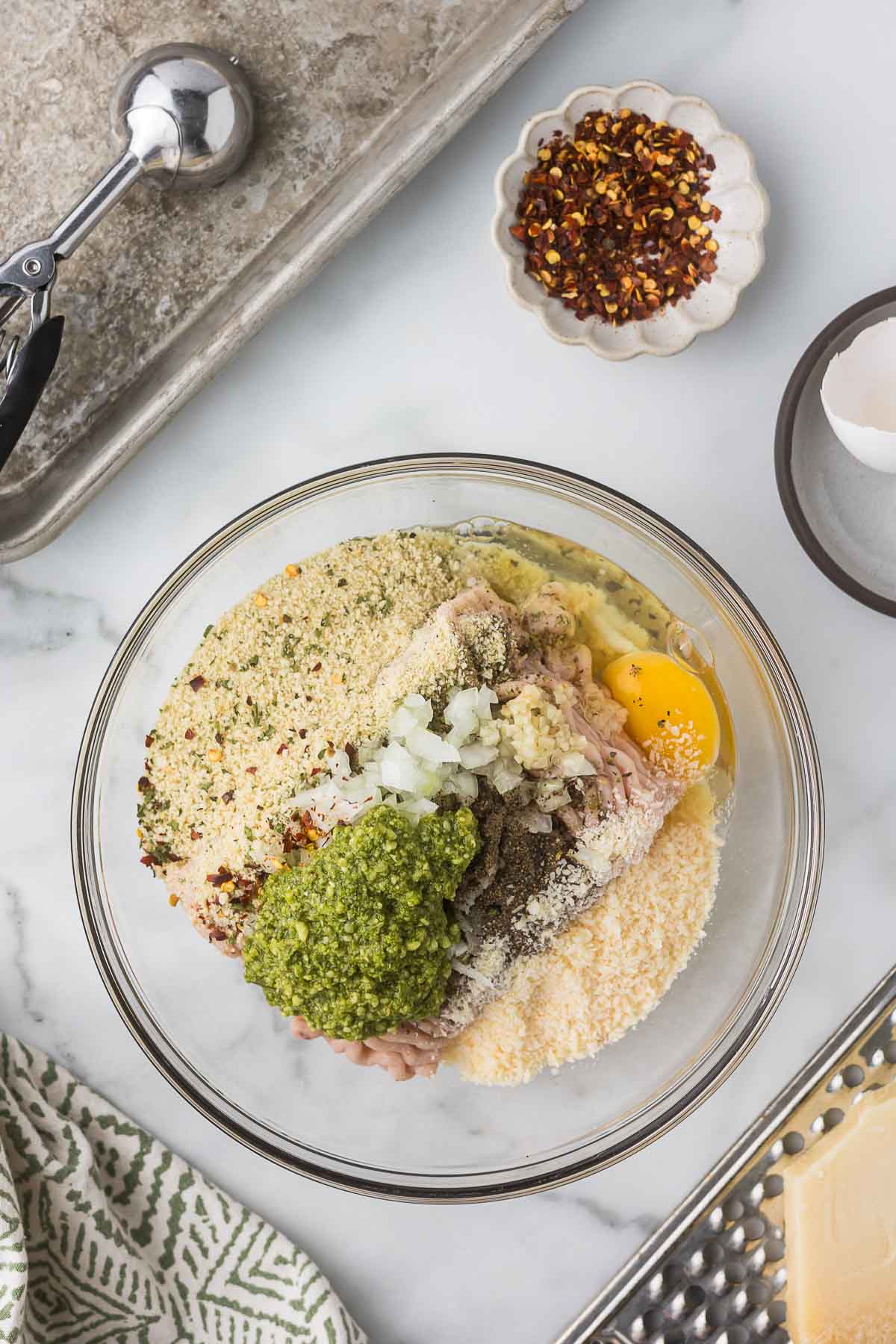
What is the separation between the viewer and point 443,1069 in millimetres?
2201

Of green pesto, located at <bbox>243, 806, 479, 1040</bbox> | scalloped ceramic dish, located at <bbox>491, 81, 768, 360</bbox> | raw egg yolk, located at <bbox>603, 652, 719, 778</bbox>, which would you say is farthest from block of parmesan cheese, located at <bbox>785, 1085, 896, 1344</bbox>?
scalloped ceramic dish, located at <bbox>491, 81, 768, 360</bbox>

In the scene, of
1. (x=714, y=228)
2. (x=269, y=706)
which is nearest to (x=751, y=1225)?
(x=269, y=706)

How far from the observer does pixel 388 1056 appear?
6.42ft

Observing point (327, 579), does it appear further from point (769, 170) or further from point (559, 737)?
point (769, 170)

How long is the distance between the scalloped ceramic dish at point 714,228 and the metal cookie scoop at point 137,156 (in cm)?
57

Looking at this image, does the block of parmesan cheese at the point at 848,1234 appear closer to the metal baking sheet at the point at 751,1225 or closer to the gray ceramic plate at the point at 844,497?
the metal baking sheet at the point at 751,1225

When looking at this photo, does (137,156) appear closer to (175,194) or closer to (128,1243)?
A: (175,194)

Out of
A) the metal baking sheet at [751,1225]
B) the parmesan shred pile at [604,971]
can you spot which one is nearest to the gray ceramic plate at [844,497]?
the parmesan shred pile at [604,971]

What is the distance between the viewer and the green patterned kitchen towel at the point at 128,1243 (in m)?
2.27

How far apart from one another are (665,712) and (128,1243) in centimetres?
164

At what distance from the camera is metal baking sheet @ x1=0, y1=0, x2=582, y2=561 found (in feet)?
7.06

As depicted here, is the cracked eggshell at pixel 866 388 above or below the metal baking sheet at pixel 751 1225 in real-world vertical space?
above

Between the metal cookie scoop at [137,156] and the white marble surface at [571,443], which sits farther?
the white marble surface at [571,443]

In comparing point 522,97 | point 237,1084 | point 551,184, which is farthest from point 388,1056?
point 522,97
